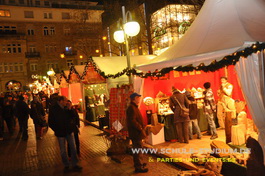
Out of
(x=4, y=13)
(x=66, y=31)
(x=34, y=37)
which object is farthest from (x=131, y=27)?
(x=4, y=13)

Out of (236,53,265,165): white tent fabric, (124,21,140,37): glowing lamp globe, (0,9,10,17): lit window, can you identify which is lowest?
(236,53,265,165): white tent fabric

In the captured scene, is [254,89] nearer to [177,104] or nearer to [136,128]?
[136,128]

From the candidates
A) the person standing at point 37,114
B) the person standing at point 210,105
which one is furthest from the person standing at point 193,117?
the person standing at point 37,114

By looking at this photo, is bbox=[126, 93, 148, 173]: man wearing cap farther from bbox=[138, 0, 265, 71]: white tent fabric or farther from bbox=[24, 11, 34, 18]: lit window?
bbox=[24, 11, 34, 18]: lit window

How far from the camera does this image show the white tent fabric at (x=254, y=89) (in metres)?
3.76

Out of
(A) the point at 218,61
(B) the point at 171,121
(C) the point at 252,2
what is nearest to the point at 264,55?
(A) the point at 218,61

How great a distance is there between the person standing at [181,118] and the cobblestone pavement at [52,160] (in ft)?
4.57

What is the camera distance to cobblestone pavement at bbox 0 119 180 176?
514 cm

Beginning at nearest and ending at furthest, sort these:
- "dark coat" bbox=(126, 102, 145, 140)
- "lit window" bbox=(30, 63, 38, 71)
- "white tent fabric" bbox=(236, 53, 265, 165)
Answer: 1. "white tent fabric" bbox=(236, 53, 265, 165)
2. "dark coat" bbox=(126, 102, 145, 140)
3. "lit window" bbox=(30, 63, 38, 71)

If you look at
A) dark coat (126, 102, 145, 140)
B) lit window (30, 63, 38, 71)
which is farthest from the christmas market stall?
lit window (30, 63, 38, 71)

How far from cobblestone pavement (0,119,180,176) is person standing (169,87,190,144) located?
1.39m

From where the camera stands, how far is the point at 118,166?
17.7ft

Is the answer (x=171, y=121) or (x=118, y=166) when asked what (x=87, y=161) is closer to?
(x=118, y=166)

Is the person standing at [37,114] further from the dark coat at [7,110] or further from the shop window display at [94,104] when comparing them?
the shop window display at [94,104]
